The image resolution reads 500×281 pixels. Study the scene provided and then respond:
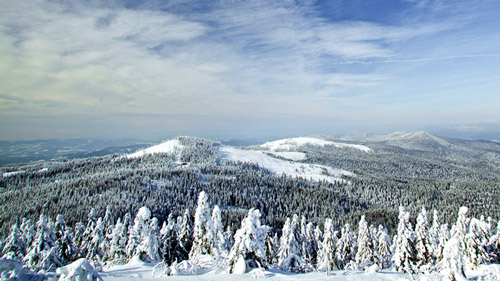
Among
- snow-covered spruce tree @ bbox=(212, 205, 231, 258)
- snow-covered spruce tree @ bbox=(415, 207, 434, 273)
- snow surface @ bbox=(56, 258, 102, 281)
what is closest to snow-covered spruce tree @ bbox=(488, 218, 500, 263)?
snow-covered spruce tree @ bbox=(415, 207, 434, 273)

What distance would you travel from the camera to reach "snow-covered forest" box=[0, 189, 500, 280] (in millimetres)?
23656

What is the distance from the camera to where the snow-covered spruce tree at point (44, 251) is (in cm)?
3894

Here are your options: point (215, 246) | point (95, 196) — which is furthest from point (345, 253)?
point (95, 196)

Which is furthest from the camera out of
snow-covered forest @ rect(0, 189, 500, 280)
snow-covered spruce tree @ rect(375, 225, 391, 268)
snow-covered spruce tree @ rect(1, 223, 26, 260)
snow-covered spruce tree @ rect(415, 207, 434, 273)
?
snow-covered spruce tree @ rect(375, 225, 391, 268)

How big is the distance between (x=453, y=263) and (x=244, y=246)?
54.9ft

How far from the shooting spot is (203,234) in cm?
3416

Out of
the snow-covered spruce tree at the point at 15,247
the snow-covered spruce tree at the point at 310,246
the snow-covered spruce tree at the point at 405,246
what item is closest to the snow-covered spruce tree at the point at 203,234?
the snow-covered spruce tree at the point at 310,246

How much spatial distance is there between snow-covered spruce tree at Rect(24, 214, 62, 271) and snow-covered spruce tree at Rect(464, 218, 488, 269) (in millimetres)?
58449

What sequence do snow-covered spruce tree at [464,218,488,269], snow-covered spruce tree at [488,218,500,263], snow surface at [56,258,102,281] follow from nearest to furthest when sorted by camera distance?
snow surface at [56,258,102,281], snow-covered spruce tree at [464,218,488,269], snow-covered spruce tree at [488,218,500,263]

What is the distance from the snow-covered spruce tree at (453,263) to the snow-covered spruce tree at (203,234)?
84.0ft

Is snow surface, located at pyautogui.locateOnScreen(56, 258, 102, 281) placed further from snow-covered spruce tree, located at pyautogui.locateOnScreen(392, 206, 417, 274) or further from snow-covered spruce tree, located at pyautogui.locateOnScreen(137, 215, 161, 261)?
snow-covered spruce tree, located at pyautogui.locateOnScreen(392, 206, 417, 274)

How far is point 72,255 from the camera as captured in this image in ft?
160

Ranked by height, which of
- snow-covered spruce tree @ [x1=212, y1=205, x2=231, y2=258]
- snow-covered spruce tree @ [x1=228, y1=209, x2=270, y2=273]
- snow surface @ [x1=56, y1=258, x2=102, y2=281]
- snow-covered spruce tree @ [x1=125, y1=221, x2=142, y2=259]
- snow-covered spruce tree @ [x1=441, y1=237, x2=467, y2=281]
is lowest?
snow-covered spruce tree @ [x1=125, y1=221, x2=142, y2=259]

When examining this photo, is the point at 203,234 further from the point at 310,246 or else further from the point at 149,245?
the point at 310,246
